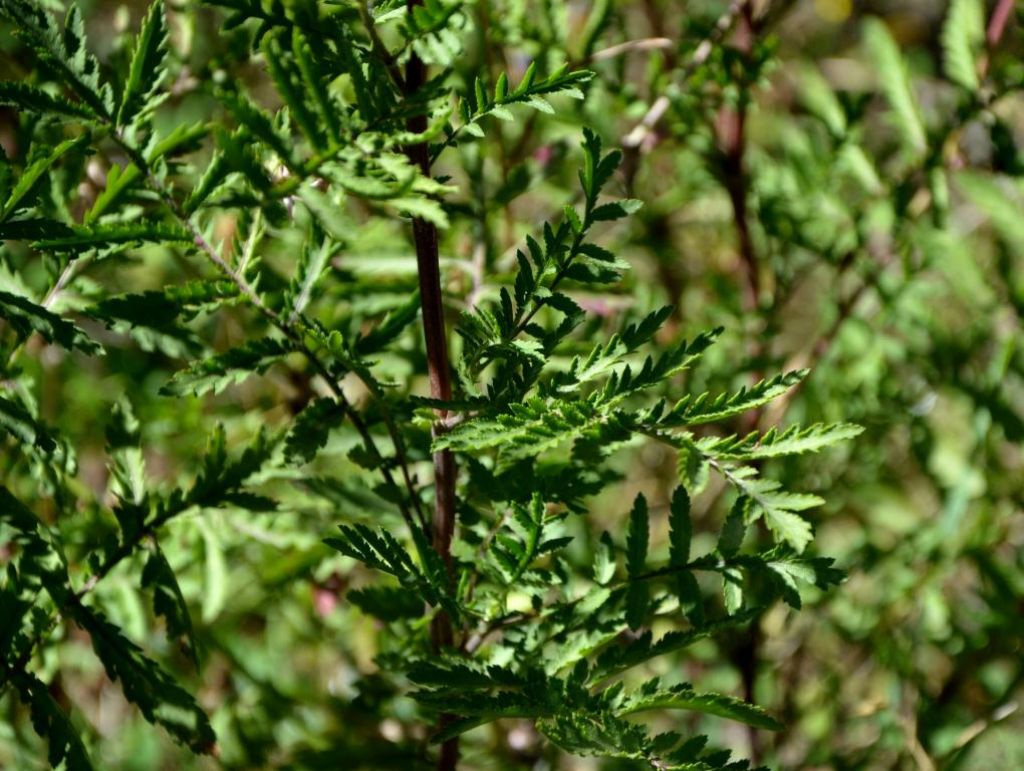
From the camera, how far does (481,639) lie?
854mm

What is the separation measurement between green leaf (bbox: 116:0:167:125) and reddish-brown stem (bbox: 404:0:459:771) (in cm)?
16

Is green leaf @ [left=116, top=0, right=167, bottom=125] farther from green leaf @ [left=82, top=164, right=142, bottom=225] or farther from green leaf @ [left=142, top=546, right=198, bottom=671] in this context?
green leaf @ [left=142, top=546, right=198, bottom=671]

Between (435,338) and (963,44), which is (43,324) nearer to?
(435,338)

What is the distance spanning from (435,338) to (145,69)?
9.9 inches

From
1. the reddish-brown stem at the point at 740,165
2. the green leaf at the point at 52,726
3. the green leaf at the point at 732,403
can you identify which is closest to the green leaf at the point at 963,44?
the reddish-brown stem at the point at 740,165

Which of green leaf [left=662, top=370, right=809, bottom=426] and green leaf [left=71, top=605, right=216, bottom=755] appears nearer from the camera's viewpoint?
green leaf [left=662, top=370, right=809, bottom=426]

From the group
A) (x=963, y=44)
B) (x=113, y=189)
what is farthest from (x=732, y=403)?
(x=963, y=44)

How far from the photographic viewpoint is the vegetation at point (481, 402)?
0.70 meters

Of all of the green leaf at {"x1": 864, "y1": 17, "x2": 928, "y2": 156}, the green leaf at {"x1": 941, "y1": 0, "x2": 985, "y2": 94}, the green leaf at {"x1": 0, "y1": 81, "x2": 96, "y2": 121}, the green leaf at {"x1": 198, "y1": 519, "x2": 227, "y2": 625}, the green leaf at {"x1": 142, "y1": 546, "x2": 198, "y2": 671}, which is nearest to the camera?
the green leaf at {"x1": 0, "y1": 81, "x2": 96, "y2": 121}

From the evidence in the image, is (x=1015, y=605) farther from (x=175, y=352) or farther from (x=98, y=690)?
(x=98, y=690)

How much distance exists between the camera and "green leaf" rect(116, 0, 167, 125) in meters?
0.69

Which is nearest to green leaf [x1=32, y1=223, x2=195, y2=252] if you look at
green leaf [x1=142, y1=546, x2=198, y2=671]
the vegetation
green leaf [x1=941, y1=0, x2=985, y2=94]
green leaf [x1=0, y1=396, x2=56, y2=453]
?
the vegetation

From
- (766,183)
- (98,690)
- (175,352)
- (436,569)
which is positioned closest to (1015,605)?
(766,183)

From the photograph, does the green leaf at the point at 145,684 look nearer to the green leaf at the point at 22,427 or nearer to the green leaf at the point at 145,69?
the green leaf at the point at 22,427
